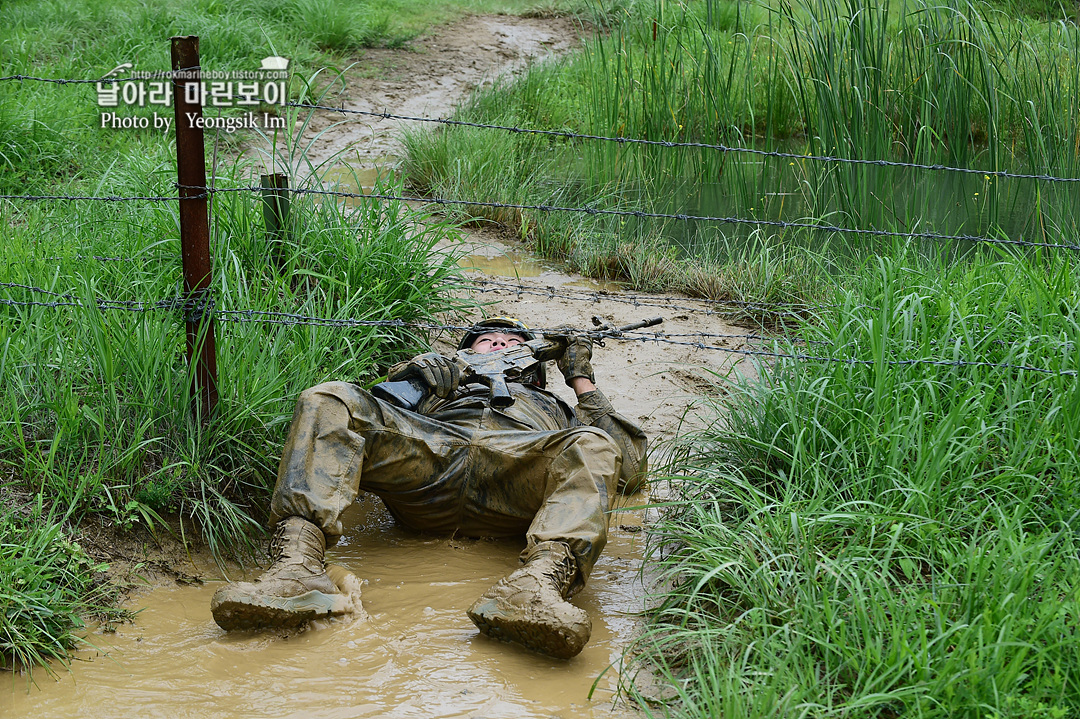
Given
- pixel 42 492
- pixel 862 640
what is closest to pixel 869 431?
pixel 862 640

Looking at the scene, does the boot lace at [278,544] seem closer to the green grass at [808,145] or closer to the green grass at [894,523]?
the green grass at [894,523]

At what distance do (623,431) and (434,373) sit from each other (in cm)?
74

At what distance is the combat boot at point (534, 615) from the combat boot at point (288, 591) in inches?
16.9

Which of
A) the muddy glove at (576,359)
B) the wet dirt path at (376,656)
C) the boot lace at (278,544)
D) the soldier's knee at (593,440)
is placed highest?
the muddy glove at (576,359)

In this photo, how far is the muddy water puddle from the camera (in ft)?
7.77

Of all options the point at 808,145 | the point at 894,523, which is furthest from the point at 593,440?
the point at 808,145

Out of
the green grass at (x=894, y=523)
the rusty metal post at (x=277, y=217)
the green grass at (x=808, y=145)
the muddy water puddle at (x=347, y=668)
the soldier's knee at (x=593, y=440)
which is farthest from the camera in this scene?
the green grass at (x=808, y=145)

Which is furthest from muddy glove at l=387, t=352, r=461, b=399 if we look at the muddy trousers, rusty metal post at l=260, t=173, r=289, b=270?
rusty metal post at l=260, t=173, r=289, b=270

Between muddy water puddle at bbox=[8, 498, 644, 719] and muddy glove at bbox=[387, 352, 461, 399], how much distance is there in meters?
0.69

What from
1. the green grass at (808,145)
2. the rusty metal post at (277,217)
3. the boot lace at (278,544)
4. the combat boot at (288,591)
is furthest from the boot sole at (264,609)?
the green grass at (808,145)

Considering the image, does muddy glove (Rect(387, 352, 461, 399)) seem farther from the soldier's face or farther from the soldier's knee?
the soldier's knee

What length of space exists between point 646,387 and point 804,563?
2327 mm

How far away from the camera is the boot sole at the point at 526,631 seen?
2.53 m

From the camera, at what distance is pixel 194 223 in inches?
125
